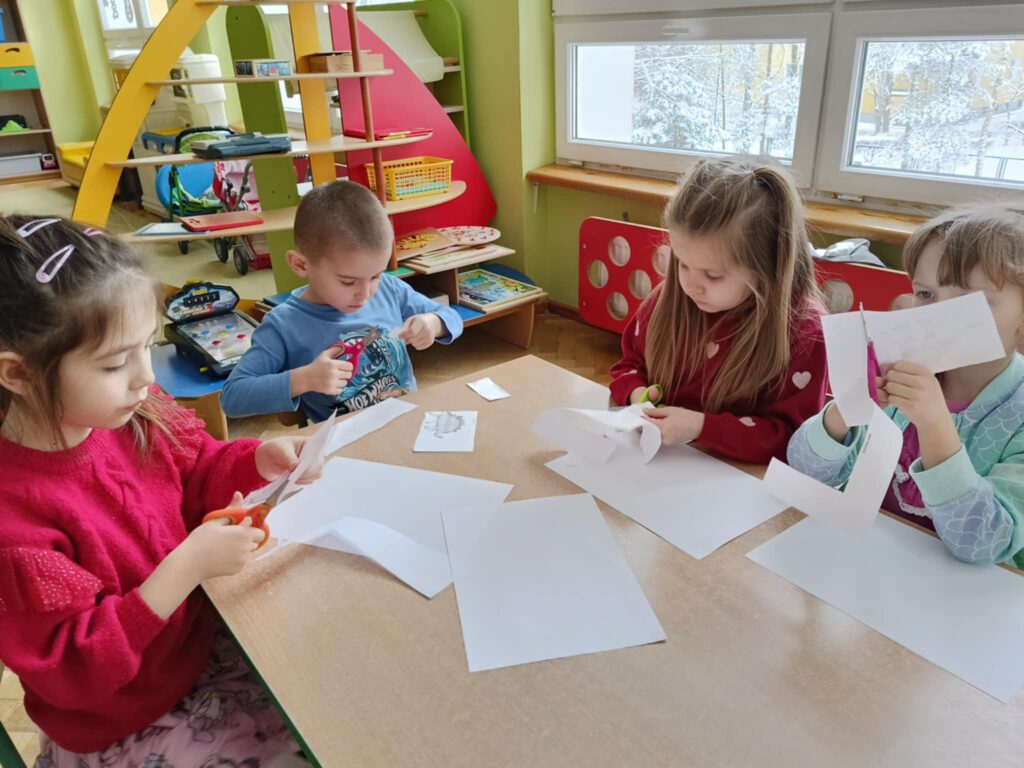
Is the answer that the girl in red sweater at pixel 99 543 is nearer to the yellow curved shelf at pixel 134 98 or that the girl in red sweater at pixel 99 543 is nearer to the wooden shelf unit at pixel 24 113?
the yellow curved shelf at pixel 134 98

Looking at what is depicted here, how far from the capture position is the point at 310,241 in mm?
1499

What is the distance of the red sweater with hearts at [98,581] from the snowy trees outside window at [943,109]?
222 centimetres

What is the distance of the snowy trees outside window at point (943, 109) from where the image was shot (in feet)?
6.87

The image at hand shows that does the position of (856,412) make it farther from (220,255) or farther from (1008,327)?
(220,255)

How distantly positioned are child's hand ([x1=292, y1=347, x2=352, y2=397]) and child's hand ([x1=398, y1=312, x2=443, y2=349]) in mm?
222

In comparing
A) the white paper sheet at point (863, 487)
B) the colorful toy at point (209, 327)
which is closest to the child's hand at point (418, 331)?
the white paper sheet at point (863, 487)

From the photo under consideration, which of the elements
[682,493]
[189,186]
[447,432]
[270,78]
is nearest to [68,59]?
[189,186]

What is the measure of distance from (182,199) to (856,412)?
180 inches

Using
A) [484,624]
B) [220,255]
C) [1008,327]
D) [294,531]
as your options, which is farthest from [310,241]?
[220,255]

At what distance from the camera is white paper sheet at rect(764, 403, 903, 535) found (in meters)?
0.84

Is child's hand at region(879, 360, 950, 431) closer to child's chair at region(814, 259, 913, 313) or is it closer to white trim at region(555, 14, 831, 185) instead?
child's chair at region(814, 259, 913, 313)

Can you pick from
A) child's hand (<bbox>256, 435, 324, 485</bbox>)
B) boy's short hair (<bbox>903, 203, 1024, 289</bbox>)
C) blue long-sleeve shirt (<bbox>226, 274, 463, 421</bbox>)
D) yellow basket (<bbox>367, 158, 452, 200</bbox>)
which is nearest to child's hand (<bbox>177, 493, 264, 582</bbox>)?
child's hand (<bbox>256, 435, 324, 485</bbox>)

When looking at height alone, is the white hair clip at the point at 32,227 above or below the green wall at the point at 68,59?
below

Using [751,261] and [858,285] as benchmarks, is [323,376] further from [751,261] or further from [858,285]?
[858,285]
